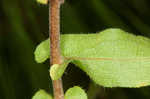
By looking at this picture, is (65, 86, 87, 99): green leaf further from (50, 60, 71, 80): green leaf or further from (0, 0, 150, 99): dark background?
(0, 0, 150, 99): dark background

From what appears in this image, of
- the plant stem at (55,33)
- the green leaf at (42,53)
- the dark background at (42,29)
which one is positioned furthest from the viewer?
the dark background at (42,29)

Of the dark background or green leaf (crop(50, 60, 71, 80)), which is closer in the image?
green leaf (crop(50, 60, 71, 80))

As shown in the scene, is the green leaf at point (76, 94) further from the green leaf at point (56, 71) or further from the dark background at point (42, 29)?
the dark background at point (42, 29)

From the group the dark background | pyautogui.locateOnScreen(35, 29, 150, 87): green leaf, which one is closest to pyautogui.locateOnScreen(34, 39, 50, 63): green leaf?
pyautogui.locateOnScreen(35, 29, 150, 87): green leaf

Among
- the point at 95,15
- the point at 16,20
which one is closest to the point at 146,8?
the point at 95,15

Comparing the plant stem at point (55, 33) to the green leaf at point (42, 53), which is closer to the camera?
the plant stem at point (55, 33)

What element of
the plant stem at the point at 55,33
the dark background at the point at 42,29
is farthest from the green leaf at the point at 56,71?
the dark background at the point at 42,29
